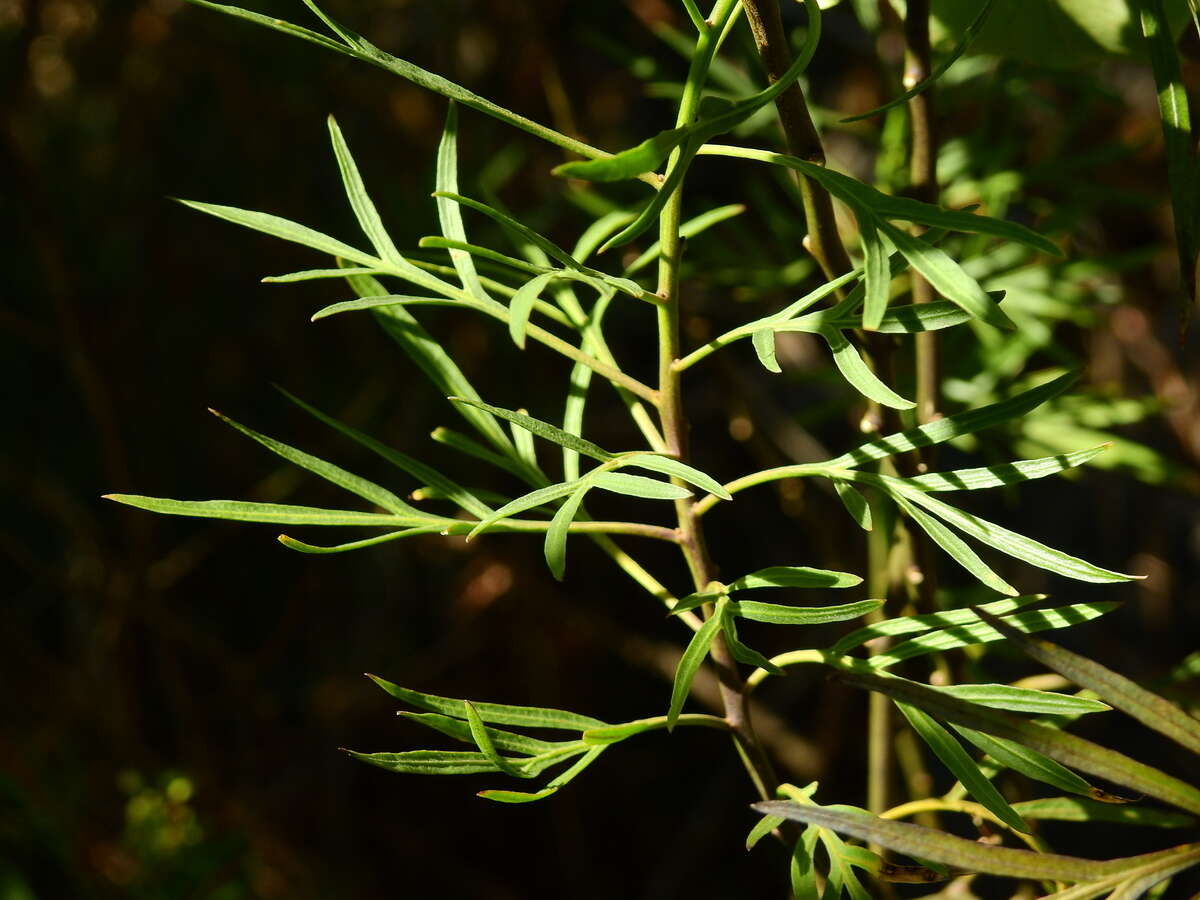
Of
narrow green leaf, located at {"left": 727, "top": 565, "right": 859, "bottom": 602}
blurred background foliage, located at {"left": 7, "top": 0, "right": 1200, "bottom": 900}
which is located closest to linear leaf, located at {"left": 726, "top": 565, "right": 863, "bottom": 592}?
narrow green leaf, located at {"left": 727, "top": 565, "right": 859, "bottom": 602}

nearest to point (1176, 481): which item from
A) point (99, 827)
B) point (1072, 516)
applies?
point (1072, 516)

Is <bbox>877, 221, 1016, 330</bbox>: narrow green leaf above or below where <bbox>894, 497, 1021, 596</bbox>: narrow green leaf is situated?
above

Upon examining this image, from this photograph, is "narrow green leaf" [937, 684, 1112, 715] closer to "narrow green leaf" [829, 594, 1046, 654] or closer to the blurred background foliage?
"narrow green leaf" [829, 594, 1046, 654]

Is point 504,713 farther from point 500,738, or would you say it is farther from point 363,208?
point 363,208

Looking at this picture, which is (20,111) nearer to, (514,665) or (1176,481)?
(514,665)

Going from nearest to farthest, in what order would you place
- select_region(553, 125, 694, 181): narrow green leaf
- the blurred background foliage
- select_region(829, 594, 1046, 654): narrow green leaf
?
select_region(553, 125, 694, 181): narrow green leaf
select_region(829, 594, 1046, 654): narrow green leaf
the blurred background foliage

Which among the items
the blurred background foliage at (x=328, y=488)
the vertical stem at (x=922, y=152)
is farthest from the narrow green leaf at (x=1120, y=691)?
the blurred background foliage at (x=328, y=488)

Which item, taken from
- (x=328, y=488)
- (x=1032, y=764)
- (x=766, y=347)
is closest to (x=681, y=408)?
(x=766, y=347)
